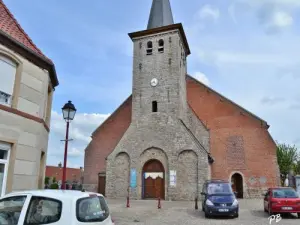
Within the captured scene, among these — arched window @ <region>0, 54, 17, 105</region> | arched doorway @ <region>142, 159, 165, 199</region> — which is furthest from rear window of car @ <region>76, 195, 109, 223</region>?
arched doorway @ <region>142, 159, 165, 199</region>

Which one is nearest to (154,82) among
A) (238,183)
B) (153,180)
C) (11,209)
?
(153,180)

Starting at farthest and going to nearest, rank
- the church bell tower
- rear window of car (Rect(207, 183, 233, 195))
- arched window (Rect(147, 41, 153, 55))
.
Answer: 1. arched window (Rect(147, 41, 153, 55))
2. the church bell tower
3. rear window of car (Rect(207, 183, 233, 195))

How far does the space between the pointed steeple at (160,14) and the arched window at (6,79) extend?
20.9 m

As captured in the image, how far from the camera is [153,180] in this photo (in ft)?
79.2

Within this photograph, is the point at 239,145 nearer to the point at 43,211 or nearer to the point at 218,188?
the point at 218,188

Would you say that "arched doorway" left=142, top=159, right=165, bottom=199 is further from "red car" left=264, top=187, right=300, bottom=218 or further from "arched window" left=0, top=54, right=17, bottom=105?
"arched window" left=0, top=54, right=17, bottom=105

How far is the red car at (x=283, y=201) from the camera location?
13398 mm

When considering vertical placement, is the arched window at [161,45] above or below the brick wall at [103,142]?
above

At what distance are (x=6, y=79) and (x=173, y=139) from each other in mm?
16279

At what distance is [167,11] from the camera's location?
98.0ft

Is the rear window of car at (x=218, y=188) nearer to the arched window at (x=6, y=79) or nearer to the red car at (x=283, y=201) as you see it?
the red car at (x=283, y=201)

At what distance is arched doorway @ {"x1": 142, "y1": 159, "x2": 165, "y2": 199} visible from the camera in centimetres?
2373

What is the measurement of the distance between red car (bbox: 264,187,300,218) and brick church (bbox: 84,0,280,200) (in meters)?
8.44

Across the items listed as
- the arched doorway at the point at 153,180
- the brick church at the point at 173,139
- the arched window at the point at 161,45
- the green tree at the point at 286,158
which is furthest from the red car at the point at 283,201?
the green tree at the point at 286,158
